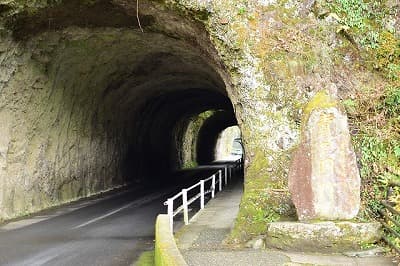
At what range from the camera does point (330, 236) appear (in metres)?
7.51

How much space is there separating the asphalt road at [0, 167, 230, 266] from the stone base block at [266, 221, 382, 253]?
10.1 feet

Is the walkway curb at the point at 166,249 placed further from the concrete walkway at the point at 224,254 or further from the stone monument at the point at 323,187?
the stone monument at the point at 323,187

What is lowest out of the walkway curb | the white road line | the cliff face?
the white road line

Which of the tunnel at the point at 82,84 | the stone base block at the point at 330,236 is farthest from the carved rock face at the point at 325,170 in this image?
the tunnel at the point at 82,84

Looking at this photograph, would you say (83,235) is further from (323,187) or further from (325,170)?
(325,170)

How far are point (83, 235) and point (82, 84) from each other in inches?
314

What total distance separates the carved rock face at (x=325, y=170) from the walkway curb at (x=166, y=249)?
254cm

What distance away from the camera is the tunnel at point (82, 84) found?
42.7ft

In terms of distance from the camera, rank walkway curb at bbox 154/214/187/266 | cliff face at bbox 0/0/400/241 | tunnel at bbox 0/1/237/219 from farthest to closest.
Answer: tunnel at bbox 0/1/237/219
cliff face at bbox 0/0/400/241
walkway curb at bbox 154/214/187/266

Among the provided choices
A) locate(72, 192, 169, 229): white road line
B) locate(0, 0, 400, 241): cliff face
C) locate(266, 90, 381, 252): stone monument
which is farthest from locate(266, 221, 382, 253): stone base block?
locate(72, 192, 169, 229): white road line

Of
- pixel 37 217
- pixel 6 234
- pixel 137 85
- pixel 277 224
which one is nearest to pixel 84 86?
pixel 137 85

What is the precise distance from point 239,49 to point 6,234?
25.2ft

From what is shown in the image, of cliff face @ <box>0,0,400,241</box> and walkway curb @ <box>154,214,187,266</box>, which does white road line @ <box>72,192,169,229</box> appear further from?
walkway curb @ <box>154,214,187,266</box>

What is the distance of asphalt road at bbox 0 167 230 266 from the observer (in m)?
8.76
